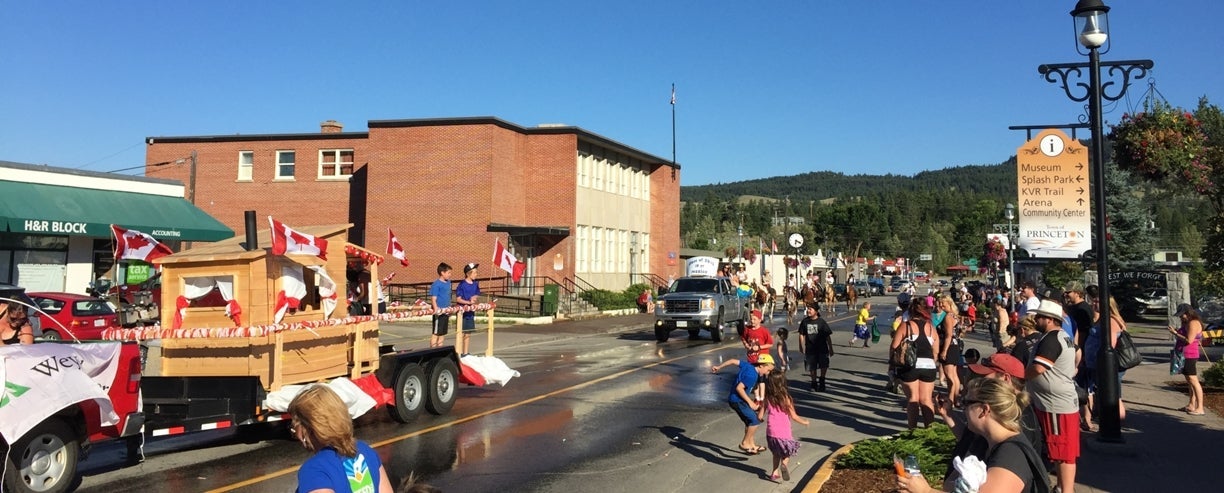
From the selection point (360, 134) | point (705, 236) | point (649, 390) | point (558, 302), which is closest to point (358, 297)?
point (649, 390)

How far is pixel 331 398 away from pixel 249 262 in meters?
5.65

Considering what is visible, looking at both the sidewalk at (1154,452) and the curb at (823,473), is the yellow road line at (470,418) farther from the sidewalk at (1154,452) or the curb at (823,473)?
the sidewalk at (1154,452)

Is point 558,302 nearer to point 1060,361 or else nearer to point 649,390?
point 649,390

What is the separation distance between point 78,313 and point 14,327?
45.0ft

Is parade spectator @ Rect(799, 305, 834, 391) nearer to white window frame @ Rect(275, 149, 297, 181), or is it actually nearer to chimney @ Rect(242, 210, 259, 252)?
chimney @ Rect(242, 210, 259, 252)

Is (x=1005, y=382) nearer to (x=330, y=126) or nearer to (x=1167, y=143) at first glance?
(x=1167, y=143)

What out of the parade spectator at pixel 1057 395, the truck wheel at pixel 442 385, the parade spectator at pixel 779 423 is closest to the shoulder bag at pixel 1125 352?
the parade spectator at pixel 1057 395

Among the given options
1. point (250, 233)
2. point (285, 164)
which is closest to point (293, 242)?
point (250, 233)

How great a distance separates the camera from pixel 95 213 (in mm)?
26281

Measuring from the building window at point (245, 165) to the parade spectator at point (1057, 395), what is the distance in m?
39.9

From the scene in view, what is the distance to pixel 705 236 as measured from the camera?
11275 cm

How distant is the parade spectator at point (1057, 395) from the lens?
640 cm

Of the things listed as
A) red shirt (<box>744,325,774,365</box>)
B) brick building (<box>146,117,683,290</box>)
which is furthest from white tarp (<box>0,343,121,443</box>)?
brick building (<box>146,117,683,290</box>)

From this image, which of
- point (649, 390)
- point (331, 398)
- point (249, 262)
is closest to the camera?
point (331, 398)
